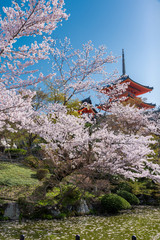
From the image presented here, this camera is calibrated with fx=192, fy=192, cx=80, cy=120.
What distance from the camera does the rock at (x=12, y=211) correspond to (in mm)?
7555

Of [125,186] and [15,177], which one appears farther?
[125,186]

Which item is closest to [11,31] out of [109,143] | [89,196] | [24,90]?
[24,90]

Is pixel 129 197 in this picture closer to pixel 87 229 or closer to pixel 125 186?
pixel 125 186

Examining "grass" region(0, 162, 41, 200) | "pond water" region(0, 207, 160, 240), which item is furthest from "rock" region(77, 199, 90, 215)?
"grass" region(0, 162, 41, 200)

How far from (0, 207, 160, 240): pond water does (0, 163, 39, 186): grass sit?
151 inches

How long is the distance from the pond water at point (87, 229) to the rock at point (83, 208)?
466 mm

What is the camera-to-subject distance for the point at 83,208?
9.16m

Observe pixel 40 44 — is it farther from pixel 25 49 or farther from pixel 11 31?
pixel 11 31

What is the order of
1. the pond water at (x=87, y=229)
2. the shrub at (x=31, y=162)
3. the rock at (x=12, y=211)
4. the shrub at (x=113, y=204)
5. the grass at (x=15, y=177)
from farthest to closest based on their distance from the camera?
the shrub at (x=31, y=162) < the grass at (x=15, y=177) < the shrub at (x=113, y=204) < the rock at (x=12, y=211) < the pond water at (x=87, y=229)

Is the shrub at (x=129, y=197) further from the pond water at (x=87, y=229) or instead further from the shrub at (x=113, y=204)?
the pond water at (x=87, y=229)

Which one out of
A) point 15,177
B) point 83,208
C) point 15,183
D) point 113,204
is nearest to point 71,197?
point 83,208

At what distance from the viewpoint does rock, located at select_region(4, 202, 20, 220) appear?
24.8ft

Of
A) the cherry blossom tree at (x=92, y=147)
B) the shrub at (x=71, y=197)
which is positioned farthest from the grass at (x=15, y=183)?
the cherry blossom tree at (x=92, y=147)

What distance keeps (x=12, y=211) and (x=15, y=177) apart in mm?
3954
